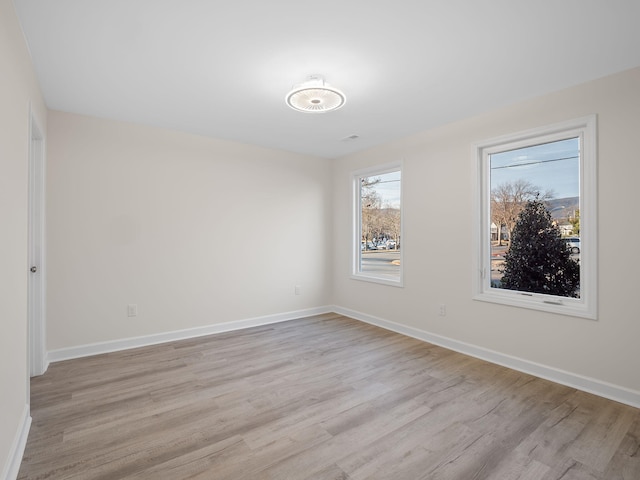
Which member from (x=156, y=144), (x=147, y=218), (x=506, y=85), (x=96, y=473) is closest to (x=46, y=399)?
(x=96, y=473)

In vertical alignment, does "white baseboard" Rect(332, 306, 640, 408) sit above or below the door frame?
below

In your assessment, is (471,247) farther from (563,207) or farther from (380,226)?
(380,226)

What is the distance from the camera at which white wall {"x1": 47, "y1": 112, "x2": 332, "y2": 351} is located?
3.36m

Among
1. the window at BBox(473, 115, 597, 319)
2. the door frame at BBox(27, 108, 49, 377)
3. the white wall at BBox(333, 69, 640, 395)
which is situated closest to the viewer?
the white wall at BBox(333, 69, 640, 395)

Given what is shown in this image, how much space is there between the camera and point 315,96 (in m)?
2.62

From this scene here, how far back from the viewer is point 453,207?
3.65 m

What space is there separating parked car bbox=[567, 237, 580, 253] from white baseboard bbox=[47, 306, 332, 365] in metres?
3.43

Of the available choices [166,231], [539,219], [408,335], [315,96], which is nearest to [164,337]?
[166,231]

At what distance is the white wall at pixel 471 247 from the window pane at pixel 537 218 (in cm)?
24

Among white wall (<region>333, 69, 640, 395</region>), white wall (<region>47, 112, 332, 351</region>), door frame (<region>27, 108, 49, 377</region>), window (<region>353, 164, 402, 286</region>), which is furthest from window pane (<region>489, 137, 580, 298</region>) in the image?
door frame (<region>27, 108, 49, 377</region>)

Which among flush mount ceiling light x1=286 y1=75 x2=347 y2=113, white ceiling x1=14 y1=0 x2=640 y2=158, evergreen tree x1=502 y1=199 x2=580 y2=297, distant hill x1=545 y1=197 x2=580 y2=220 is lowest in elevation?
evergreen tree x1=502 y1=199 x2=580 y2=297

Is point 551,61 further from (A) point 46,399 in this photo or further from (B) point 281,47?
(A) point 46,399

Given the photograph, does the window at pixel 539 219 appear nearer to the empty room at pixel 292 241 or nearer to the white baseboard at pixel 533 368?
the empty room at pixel 292 241

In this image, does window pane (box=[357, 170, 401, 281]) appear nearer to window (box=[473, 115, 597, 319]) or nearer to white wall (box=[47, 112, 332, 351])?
white wall (box=[47, 112, 332, 351])
